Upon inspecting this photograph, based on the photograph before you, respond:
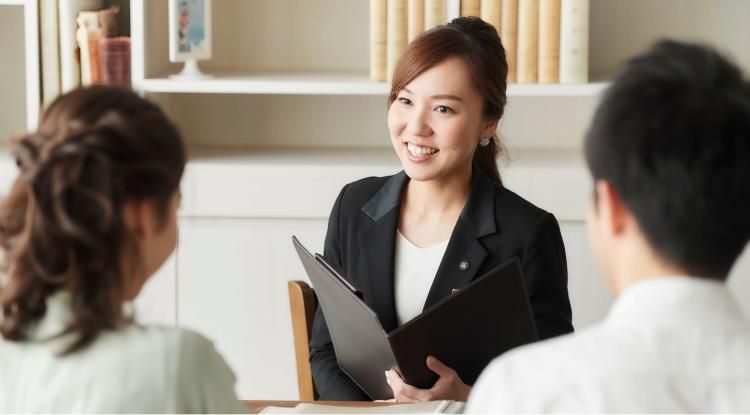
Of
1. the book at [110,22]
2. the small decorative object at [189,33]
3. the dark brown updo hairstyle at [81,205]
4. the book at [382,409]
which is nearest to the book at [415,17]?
the small decorative object at [189,33]

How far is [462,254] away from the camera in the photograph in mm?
2098

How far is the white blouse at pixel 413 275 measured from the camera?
212 centimetres

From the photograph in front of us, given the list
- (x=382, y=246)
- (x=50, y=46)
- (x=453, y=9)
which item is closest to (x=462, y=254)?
(x=382, y=246)

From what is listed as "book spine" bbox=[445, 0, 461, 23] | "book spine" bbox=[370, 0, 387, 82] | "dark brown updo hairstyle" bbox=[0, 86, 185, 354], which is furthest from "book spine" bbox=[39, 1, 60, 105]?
"dark brown updo hairstyle" bbox=[0, 86, 185, 354]

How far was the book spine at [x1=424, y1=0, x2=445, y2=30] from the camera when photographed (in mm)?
2879

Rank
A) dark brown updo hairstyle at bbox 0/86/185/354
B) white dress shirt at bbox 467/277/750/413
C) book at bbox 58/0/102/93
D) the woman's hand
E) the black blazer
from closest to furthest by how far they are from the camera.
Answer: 1. white dress shirt at bbox 467/277/750/413
2. dark brown updo hairstyle at bbox 0/86/185/354
3. the woman's hand
4. the black blazer
5. book at bbox 58/0/102/93

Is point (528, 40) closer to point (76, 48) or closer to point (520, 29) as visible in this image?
point (520, 29)

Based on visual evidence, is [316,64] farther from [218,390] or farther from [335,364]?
[218,390]

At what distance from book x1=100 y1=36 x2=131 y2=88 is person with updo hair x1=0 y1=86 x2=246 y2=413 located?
1.87 meters

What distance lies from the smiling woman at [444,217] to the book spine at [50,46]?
1.22 meters

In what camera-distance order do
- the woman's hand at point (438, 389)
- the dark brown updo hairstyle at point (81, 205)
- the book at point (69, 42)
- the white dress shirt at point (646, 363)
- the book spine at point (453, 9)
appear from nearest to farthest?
the white dress shirt at point (646, 363) → the dark brown updo hairstyle at point (81, 205) → the woman's hand at point (438, 389) → the book spine at point (453, 9) → the book at point (69, 42)

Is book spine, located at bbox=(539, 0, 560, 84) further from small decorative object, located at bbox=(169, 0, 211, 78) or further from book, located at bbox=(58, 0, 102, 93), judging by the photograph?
book, located at bbox=(58, 0, 102, 93)

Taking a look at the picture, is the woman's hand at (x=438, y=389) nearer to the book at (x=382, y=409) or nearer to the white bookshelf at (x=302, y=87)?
the book at (x=382, y=409)

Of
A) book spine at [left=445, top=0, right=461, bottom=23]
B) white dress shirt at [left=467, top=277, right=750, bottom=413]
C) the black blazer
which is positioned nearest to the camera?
white dress shirt at [left=467, top=277, right=750, bottom=413]
